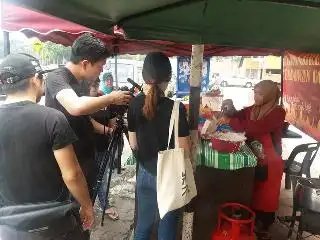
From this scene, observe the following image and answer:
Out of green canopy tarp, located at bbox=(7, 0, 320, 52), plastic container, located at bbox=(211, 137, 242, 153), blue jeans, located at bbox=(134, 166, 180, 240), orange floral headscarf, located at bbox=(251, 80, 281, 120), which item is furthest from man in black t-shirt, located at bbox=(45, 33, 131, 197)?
orange floral headscarf, located at bbox=(251, 80, 281, 120)

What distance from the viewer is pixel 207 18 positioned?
2.17 m

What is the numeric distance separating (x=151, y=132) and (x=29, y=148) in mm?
960

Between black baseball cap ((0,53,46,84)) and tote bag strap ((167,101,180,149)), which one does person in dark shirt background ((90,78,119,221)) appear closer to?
tote bag strap ((167,101,180,149))

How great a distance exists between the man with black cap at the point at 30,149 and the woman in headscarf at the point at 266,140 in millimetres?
2302

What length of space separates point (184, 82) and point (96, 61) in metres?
6.30

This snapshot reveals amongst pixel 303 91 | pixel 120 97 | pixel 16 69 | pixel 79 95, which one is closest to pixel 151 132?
pixel 120 97

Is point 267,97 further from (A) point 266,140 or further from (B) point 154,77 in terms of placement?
(B) point 154,77

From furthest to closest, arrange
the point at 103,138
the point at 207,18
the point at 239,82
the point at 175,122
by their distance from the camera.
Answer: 1. the point at 239,82
2. the point at 103,138
3. the point at 175,122
4. the point at 207,18

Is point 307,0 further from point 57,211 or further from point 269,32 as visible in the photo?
point 57,211

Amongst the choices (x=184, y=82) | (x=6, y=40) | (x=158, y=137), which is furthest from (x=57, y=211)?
(x=184, y=82)

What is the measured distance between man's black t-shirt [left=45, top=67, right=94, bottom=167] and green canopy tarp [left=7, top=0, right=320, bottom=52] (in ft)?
1.56

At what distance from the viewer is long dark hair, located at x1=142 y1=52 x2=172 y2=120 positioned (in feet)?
7.74

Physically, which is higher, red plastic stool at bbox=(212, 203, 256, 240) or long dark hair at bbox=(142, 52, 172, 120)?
long dark hair at bbox=(142, 52, 172, 120)

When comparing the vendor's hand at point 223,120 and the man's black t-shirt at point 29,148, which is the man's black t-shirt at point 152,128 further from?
the vendor's hand at point 223,120
